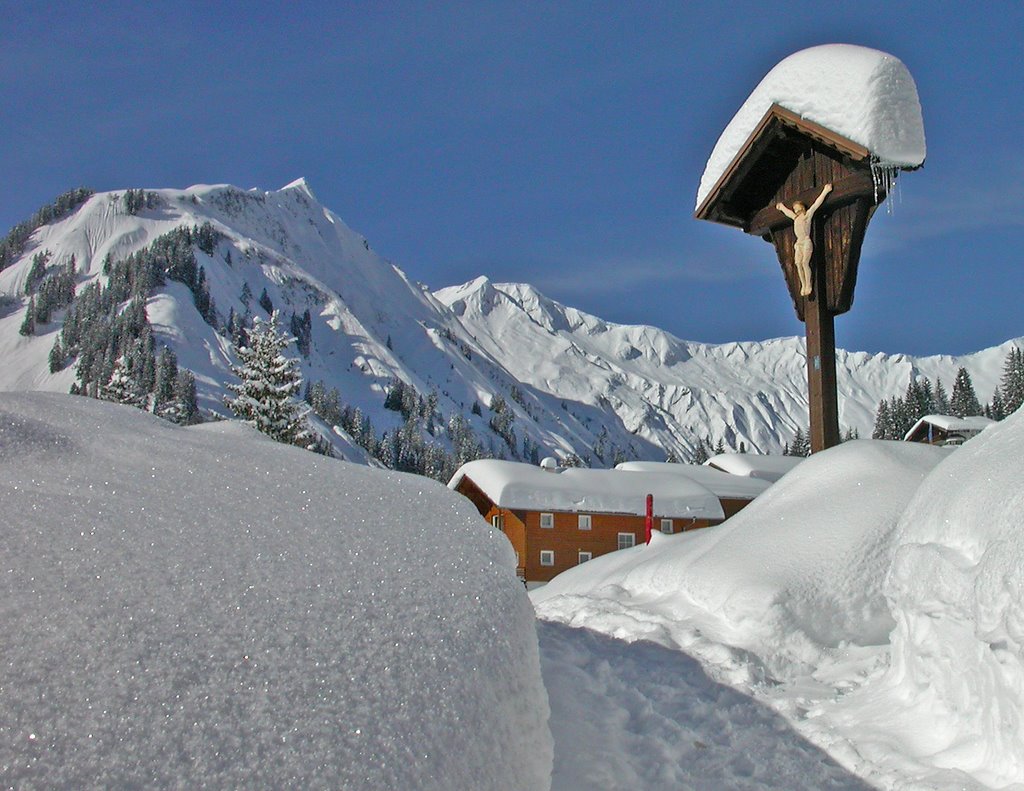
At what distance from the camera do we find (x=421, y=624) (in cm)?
283

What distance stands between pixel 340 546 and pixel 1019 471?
129 inches

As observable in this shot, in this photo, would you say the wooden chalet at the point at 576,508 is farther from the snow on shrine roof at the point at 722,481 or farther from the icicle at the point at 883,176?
the icicle at the point at 883,176

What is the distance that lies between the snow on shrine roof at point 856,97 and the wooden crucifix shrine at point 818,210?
130mm

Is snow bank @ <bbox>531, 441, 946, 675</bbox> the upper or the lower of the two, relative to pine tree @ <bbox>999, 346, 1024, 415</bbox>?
lower

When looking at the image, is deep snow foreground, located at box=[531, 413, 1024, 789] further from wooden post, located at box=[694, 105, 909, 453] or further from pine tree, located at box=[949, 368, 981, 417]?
pine tree, located at box=[949, 368, 981, 417]

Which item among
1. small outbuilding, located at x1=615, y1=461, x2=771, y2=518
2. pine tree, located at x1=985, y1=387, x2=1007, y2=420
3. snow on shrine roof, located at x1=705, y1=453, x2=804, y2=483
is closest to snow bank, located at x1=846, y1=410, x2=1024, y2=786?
small outbuilding, located at x1=615, y1=461, x2=771, y2=518

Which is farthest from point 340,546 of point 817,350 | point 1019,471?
point 817,350

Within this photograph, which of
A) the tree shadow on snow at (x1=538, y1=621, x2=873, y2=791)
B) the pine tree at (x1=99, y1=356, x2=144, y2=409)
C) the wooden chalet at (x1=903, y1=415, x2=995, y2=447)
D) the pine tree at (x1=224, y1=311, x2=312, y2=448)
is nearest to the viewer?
the tree shadow on snow at (x1=538, y1=621, x2=873, y2=791)

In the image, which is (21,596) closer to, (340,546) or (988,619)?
(340,546)

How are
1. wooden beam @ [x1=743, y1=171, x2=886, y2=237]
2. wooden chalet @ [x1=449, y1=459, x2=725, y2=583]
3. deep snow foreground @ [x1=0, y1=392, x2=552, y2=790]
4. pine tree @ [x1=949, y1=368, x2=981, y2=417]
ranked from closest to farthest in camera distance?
1. deep snow foreground @ [x1=0, y1=392, x2=552, y2=790]
2. wooden beam @ [x1=743, y1=171, x2=886, y2=237]
3. wooden chalet @ [x1=449, y1=459, x2=725, y2=583]
4. pine tree @ [x1=949, y1=368, x2=981, y2=417]

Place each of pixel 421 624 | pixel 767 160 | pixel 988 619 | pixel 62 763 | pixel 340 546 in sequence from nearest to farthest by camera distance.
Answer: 1. pixel 62 763
2. pixel 421 624
3. pixel 340 546
4. pixel 988 619
5. pixel 767 160

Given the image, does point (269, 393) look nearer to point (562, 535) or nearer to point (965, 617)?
point (562, 535)

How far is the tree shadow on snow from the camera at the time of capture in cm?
446

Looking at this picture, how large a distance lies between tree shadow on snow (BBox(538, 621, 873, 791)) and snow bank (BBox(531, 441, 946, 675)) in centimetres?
51
